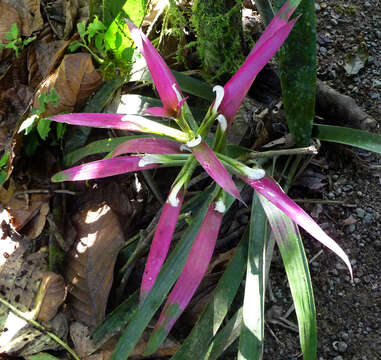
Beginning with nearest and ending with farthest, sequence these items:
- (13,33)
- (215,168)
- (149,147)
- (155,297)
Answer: (215,168)
(149,147)
(155,297)
(13,33)

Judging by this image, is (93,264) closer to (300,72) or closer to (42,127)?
(42,127)

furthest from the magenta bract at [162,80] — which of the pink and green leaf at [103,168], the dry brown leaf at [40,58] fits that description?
the dry brown leaf at [40,58]

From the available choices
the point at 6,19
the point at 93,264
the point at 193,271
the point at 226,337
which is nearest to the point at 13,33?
the point at 6,19

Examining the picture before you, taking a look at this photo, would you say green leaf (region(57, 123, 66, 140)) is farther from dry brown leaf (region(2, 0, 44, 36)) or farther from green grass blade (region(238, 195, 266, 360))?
green grass blade (region(238, 195, 266, 360))

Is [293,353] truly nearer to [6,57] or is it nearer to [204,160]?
[204,160]

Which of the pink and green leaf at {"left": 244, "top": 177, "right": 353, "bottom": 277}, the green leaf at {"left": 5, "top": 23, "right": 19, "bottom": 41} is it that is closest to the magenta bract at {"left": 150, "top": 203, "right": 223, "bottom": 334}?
the pink and green leaf at {"left": 244, "top": 177, "right": 353, "bottom": 277}

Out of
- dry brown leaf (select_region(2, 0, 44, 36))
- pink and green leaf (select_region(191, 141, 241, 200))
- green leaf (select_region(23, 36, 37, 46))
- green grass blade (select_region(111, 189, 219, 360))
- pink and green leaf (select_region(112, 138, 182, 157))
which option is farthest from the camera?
dry brown leaf (select_region(2, 0, 44, 36))
